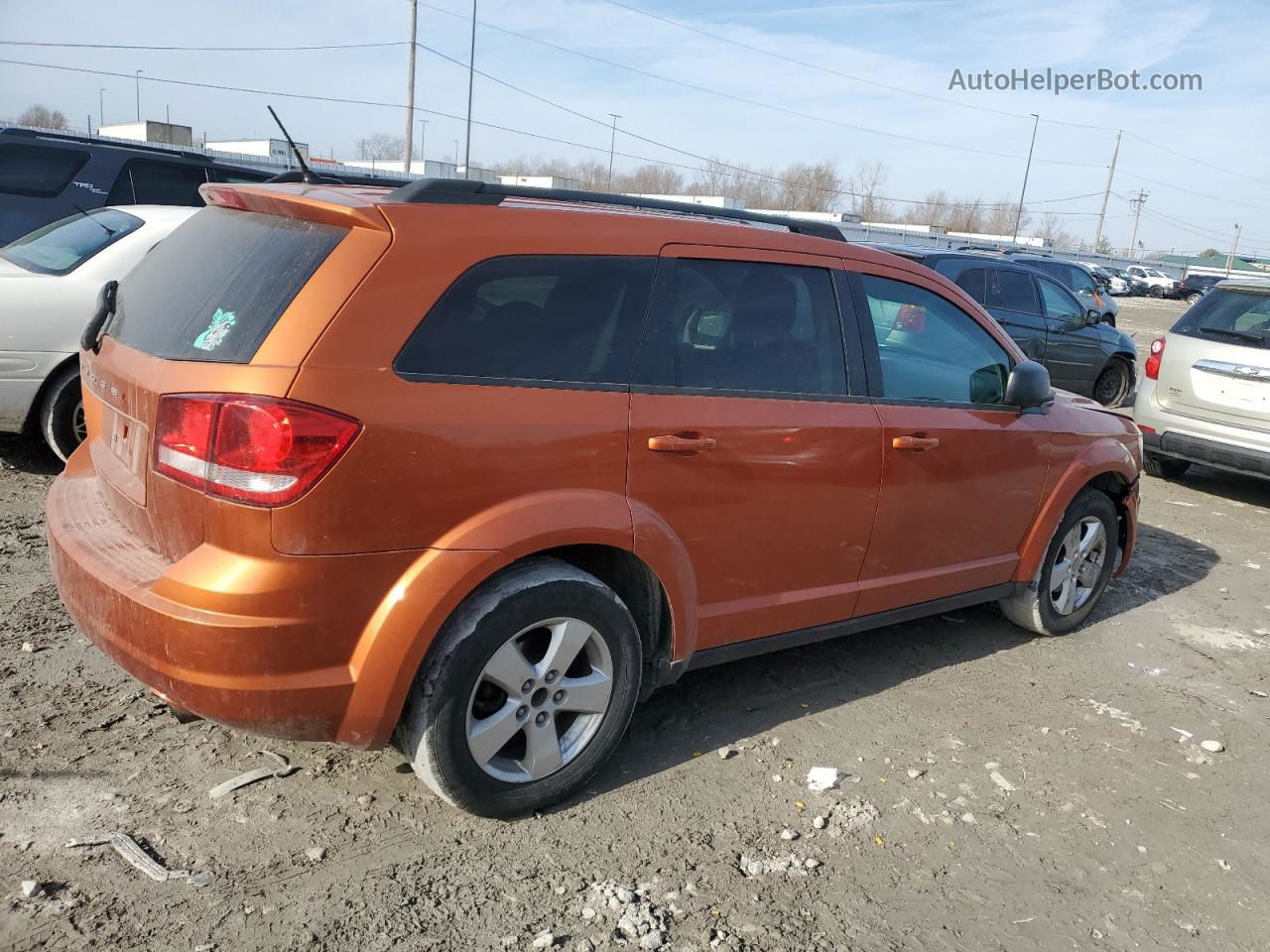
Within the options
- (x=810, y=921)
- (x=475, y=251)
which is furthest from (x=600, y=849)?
(x=475, y=251)

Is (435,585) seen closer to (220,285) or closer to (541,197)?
(220,285)

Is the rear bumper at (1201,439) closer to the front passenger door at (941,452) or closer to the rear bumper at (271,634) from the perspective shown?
the front passenger door at (941,452)

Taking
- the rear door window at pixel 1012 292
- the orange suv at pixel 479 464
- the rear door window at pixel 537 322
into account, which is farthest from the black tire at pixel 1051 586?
the rear door window at pixel 1012 292

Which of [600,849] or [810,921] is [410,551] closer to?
[600,849]

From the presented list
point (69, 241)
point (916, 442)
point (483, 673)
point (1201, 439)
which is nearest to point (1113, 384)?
point (1201, 439)

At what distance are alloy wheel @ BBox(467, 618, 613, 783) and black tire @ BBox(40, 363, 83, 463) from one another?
4067mm

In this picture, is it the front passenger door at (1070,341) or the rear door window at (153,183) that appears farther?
the front passenger door at (1070,341)

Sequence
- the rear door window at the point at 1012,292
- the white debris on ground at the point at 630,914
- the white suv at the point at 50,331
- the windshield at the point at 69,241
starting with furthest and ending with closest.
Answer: the rear door window at the point at 1012,292 → the windshield at the point at 69,241 → the white suv at the point at 50,331 → the white debris on ground at the point at 630,914

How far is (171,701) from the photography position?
274cm

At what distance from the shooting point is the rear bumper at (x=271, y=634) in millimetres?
2561

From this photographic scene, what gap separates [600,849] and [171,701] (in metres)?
1.30

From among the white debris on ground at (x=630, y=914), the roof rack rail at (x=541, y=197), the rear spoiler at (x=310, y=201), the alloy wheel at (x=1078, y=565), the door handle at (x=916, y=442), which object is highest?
the roof rack rail at (x=541, y=197)

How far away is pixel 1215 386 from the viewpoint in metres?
7.81

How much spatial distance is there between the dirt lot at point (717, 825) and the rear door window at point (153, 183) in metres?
4.72
